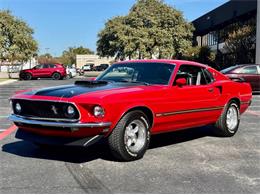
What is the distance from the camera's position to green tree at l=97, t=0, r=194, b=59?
45053 millimetres

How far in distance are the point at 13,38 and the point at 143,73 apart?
116 feet

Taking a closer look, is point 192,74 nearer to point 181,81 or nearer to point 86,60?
point 181,81

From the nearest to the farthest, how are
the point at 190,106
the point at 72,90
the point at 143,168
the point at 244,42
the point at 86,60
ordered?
the point at 143,168, the point at 72,90, the point at 190,106, the point at 244,42, the point at 86,60

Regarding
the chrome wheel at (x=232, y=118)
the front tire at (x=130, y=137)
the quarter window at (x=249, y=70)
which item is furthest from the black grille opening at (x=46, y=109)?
the quarter window at (x=249, y=70)

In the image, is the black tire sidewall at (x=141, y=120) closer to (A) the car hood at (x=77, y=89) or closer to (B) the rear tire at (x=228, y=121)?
(A) the car hood at (x=77, y=89)

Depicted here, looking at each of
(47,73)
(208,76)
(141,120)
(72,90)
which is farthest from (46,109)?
(47,73)

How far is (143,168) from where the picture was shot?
225 inches

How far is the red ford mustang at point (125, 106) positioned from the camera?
18.7 ft

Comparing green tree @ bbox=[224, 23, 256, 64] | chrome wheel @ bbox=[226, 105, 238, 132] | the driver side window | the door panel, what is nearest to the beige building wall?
green tree @ bbox=[224, 23, 256, 64]

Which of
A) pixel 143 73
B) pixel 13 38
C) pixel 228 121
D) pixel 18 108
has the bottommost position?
pixel 228 121

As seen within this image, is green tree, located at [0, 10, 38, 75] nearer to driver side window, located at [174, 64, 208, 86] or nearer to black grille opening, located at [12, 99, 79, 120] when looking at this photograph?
driver side window, located at [174, 64, 208, 86]

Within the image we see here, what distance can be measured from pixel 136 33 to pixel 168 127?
3876cm

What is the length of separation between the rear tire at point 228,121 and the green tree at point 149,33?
36.4 metres

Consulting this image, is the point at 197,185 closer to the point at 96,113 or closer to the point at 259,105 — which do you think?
the point at 96,113
